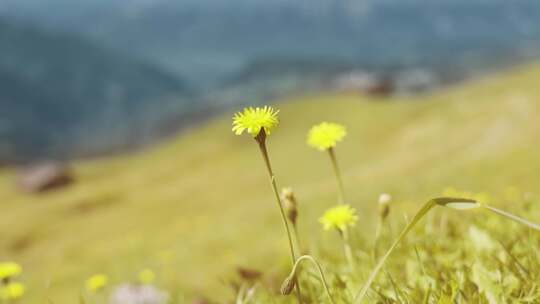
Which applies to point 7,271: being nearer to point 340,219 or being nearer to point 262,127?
point 340,219

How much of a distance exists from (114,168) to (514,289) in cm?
7855

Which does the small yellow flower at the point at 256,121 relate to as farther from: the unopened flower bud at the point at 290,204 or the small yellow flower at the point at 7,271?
the small yellow flower at the point at 7,271

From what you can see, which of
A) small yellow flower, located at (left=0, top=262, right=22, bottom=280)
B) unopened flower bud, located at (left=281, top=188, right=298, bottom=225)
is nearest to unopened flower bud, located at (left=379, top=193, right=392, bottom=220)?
unopened flower bud, located at (left=281, top=188, right=298, bottom=225)

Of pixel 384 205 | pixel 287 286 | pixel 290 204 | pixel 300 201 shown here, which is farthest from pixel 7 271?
pixel 300 201

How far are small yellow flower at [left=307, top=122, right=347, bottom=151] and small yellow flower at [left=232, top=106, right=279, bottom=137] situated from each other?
0.50 metres

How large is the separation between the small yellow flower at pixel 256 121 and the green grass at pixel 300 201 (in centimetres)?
63

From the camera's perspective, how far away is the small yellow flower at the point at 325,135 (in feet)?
7.73

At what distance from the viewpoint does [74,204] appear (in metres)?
51.9

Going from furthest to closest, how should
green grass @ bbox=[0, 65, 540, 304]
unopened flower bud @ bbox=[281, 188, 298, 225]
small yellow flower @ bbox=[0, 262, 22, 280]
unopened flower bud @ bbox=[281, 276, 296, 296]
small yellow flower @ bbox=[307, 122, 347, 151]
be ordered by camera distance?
green grass @ bbox=[0, 65, 540, 304] → small yellow flower @ bbox=[0, 262, 22, 280] → small yellow flower @ bbox=[307, 122, 347, 151] → unopened flower bud @ bbox=[281, 188, 298, 225] → unopened flower bud @ bbox=[281, 276, 296, 296]

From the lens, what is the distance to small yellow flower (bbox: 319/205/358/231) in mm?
2436

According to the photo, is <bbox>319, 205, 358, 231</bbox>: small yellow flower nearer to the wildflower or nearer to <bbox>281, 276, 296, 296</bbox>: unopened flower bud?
the wildflower

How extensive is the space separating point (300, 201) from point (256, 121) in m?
22.6

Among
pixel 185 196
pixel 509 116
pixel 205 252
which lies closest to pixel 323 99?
pixel 185 196

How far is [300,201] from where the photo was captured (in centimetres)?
2428
